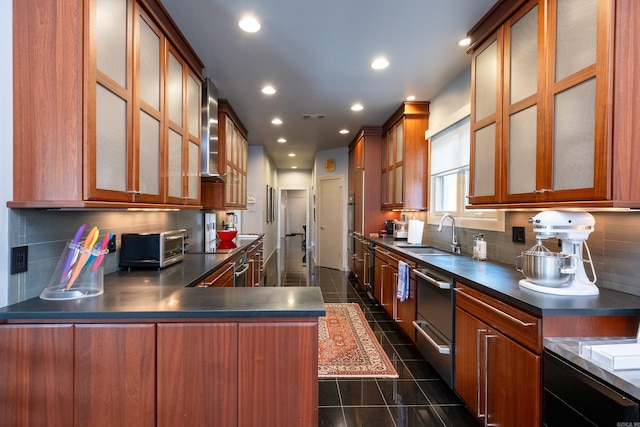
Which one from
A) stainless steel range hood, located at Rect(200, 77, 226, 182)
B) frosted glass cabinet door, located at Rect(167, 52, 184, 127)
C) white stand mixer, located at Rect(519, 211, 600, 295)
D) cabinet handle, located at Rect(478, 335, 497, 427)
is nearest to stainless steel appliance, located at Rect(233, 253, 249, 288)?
stainless steel range hood, located at Rect(200, 77, 226, 182)

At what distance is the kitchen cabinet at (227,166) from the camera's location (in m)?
3.93

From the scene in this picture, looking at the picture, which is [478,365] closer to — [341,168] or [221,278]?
[221,278]

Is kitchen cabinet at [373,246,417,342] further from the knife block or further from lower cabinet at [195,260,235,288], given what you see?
the knife block

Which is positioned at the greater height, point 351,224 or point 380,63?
point 380,63


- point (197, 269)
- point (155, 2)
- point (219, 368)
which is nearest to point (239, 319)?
point (219, 368)

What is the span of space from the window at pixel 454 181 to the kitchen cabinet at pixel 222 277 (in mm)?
2319

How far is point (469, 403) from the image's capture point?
1.95 metres

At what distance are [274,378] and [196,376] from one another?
320 millimetres

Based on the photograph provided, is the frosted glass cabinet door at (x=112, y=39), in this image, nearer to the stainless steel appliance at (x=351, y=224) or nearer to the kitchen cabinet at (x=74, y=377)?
the kitchen cabinet at (x=74, y=377)

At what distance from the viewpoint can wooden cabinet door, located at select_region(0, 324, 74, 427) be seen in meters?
1.28

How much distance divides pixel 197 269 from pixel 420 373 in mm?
1949

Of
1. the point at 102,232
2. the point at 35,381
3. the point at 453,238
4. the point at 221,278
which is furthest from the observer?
the point at 453,238

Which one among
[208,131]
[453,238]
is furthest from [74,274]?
[453,238]

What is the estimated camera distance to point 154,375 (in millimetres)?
1296
